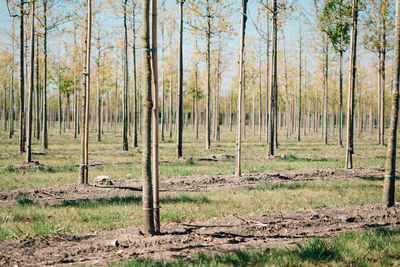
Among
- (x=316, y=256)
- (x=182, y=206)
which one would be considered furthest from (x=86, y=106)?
(x=316, y=256)

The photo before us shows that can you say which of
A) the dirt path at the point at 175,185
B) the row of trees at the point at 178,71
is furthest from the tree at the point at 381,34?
the dirt path at the point at 175,185

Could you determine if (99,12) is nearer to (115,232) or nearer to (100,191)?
(100,191)

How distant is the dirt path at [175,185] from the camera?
7008 mm

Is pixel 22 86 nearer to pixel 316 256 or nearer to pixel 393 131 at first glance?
pixel 393 131

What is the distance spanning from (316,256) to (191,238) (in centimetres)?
160

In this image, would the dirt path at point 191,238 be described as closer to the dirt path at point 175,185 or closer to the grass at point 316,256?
the grass at point 316,256

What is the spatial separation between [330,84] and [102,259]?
34.1 metres

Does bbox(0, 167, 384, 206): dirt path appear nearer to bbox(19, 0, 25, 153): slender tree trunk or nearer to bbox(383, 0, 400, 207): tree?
bbox(383, 0, 400, 207): tree

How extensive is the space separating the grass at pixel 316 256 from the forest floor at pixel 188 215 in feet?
0.08

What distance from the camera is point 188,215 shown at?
5.69 meters

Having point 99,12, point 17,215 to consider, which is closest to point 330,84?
point 99,12

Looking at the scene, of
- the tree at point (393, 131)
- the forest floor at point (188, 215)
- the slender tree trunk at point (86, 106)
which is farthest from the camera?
the slender tree trunk at point (86, 106)

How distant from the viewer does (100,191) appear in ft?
24.9

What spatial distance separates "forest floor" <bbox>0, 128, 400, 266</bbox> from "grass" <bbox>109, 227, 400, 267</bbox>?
0.08 ft
